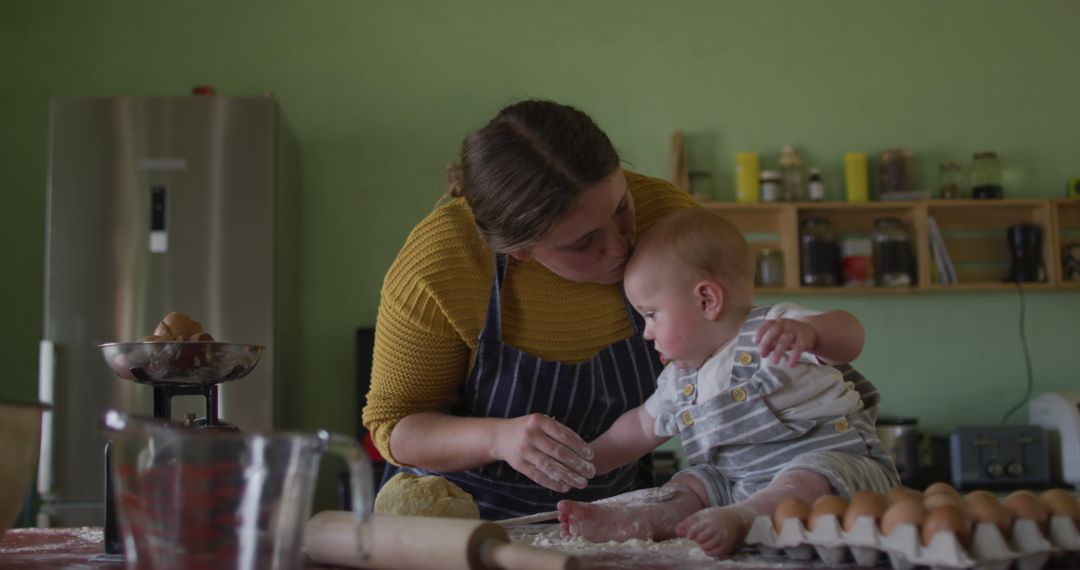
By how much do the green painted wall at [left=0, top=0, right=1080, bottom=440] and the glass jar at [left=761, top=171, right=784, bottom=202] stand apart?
16cm

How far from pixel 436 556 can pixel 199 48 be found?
10.4 ft

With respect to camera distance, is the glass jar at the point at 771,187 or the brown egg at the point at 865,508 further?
the glass jar at the point at 771,187

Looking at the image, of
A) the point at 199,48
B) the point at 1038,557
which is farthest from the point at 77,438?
the point at 1038,557

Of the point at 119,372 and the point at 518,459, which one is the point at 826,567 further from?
the point at 119,372

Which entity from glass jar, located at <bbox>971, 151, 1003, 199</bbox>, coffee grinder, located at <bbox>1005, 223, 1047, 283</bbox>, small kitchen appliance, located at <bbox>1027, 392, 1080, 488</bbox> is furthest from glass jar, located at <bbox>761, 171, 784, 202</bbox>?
small kitchen appliance, located at <bbox>1027, 392, 1080, 488</bbox>

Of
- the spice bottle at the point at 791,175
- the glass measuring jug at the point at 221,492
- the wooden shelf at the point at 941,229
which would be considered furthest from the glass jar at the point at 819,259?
the glass measuring jug at the point at 221,492

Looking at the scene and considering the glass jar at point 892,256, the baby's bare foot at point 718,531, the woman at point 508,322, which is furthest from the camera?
the glass jar at point 892,256

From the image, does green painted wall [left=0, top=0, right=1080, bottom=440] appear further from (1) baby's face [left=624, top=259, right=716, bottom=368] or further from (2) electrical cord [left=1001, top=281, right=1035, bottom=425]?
(1) baby's face [left=624, top=259, right=716, bottom=368]

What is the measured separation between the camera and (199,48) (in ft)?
11.9

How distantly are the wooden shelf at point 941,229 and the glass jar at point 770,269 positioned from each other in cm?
2

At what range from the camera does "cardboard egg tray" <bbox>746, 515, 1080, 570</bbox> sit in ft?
2.52

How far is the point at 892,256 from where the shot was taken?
353 cm

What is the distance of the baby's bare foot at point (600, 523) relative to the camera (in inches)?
41.1

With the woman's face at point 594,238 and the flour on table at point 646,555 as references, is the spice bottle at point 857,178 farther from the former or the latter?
the flour on table at point 646,555
